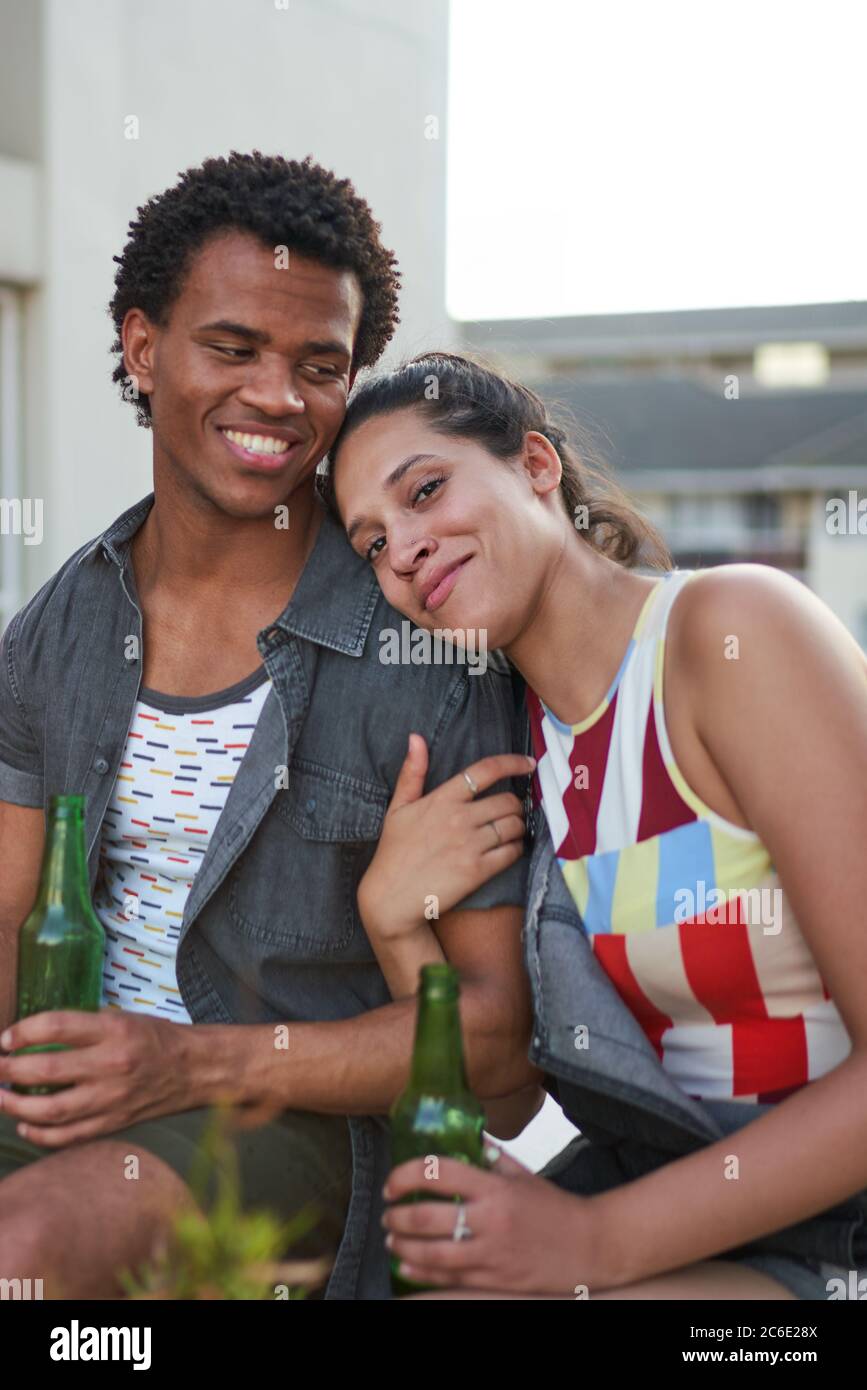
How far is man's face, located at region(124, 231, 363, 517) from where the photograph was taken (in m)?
2.13

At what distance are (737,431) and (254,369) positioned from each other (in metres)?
39.0

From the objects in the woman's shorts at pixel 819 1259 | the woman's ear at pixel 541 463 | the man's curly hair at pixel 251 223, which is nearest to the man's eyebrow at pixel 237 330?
the man's curly hair at pixel 251 223

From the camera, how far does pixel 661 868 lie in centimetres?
180

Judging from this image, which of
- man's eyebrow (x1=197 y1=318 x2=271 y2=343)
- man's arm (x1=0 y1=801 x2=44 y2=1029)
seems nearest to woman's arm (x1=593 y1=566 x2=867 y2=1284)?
man's eyebrow (x1=197 y1=318 x2=271 y2=343)

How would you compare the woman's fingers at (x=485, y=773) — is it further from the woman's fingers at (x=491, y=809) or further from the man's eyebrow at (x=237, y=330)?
the man's eyebrow at (x=237, y=330)

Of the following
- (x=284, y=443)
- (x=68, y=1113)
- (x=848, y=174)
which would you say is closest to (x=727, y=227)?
(x=848, y=174)

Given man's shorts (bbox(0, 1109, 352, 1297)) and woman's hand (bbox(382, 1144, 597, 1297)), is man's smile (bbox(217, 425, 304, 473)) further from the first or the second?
woman's hand (bbox(382, 1144, 597, 1297))

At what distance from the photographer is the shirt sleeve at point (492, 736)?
203 centimetres

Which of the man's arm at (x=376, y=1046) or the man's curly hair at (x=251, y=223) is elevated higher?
the man's curly hair at (x=251, y=223)

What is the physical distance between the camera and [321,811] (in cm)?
211

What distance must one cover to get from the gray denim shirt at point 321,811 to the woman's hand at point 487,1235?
1.70 feet

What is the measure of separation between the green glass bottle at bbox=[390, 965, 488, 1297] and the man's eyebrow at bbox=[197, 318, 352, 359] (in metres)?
0.99
